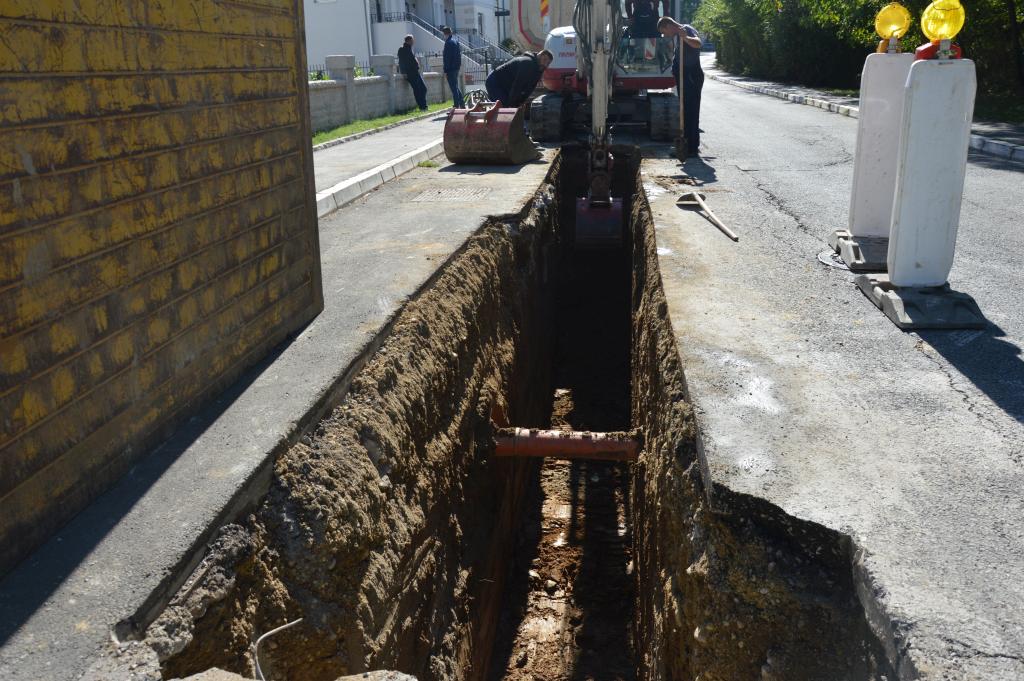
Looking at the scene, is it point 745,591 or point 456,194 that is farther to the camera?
point 456,194

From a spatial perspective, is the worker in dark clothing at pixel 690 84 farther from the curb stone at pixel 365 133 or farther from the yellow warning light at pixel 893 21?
the curb stone at pixel 365 133

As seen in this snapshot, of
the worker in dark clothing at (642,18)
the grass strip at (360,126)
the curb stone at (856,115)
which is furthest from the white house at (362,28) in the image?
the worker in dark clothing at (642,18)

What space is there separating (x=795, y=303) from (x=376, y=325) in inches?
97.8

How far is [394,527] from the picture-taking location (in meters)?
3.86

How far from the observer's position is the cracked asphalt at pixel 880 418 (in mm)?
2428

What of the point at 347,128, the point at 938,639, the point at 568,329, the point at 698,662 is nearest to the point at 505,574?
the point at 698,662

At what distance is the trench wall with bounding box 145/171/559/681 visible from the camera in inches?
110

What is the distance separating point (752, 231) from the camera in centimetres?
721

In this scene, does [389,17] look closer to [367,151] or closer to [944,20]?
[367,151]

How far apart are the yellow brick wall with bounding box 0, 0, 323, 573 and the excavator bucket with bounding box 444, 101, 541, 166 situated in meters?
6.36

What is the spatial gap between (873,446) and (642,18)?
1189 cm

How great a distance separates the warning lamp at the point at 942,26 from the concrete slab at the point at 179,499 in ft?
10.1

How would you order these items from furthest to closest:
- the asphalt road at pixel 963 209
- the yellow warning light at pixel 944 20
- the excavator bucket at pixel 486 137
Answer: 1. the excavator bucket at pixel 486 137
2. the yellow warning light at pixel 944 20
3. the asphalt road at pixel 963 209

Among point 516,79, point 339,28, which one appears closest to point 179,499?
point 516,79
